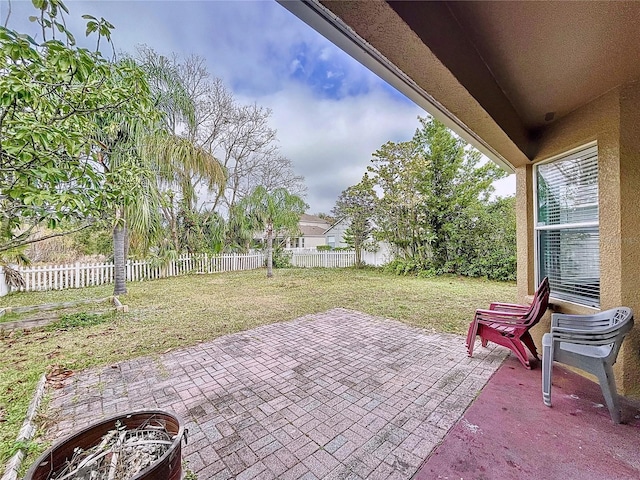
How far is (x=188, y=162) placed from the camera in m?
9.46

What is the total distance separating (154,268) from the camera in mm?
9344

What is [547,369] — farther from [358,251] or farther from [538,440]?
[358,251]

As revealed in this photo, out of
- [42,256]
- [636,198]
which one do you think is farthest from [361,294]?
[42,256]

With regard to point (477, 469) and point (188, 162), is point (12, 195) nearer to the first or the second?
point (477, 469)

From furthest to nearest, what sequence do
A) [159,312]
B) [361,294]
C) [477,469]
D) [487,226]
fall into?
[487,226] → [361,294] → [159,312] → [477,469]

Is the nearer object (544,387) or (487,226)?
(544,387)

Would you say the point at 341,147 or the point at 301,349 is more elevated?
the point at 341,147

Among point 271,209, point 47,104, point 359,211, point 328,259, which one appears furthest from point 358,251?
point 47,104

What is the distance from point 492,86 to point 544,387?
2582 mm

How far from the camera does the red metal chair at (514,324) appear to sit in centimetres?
292

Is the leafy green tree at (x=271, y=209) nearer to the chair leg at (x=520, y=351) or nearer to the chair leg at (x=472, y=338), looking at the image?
the chair leg at (x=472, y=338)

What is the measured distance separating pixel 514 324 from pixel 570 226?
1.28m

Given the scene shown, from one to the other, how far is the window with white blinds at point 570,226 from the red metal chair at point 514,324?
40 centimetres

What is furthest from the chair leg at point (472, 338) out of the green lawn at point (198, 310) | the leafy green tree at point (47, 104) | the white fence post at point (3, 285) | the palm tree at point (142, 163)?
the white fence post at point (3, 285)
